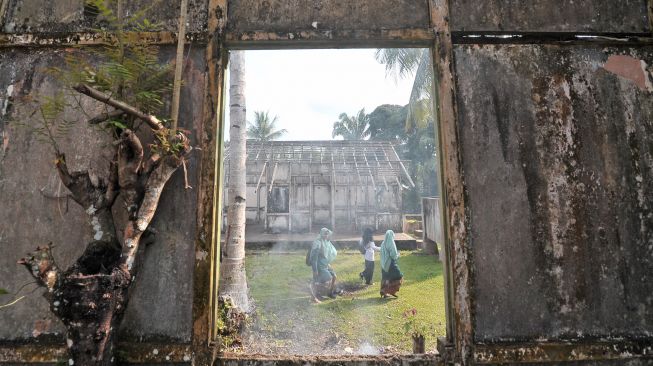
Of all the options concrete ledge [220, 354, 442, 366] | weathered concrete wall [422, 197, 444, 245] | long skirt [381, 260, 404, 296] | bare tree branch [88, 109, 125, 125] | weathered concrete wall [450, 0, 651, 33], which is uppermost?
weathered concrete wall [450, 0, 651, 33]

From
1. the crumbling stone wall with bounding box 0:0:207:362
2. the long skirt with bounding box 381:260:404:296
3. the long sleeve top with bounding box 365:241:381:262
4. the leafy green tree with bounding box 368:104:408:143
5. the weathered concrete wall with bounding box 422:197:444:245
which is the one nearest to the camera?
the crumbling stone wall with bounding box 0:0:207:362

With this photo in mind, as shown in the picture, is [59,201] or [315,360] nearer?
[315,360]

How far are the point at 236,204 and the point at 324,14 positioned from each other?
4.35 m

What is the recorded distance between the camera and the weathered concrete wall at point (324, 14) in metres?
2.67

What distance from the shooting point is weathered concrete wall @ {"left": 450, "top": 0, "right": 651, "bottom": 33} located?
2695mm

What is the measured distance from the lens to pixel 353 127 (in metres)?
32.1

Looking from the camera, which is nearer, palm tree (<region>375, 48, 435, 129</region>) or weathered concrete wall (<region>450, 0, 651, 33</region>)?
weathered concrete wall (<region>450, 0, 651, 33</region>)

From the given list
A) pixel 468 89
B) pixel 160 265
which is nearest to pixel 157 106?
pixel 160 265

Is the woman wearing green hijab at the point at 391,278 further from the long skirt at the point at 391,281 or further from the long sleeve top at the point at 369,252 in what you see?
the long sleeve top at the point at 369,252

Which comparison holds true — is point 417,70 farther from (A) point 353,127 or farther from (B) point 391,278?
(A) point 353,127

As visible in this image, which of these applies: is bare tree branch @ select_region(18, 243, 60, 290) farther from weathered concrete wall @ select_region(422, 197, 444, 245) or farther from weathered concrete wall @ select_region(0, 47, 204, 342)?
weathered concrete wall @ select_region(422, 197, 444, 245)

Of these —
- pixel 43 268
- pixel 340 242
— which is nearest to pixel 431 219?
pixel 340 242

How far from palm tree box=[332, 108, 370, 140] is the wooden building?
1300 cm

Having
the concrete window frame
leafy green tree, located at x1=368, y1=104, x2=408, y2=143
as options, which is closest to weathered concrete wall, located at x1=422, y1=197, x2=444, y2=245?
the concrete window frame
